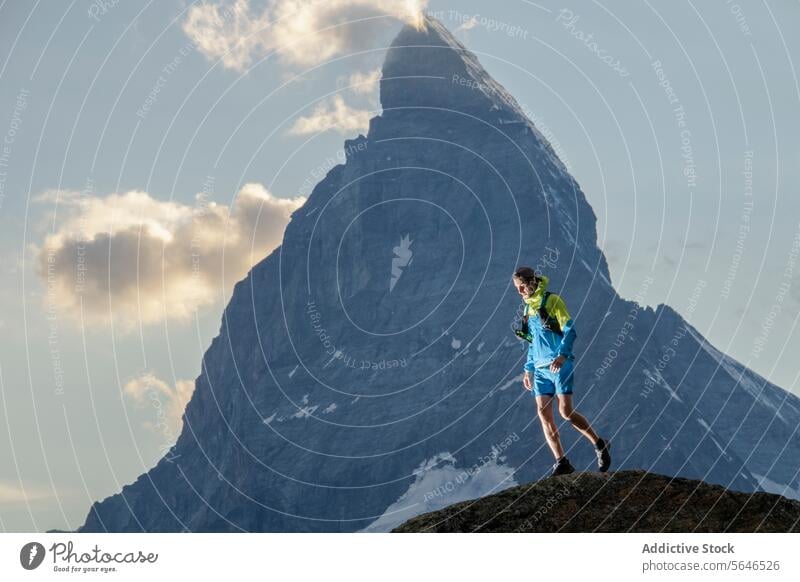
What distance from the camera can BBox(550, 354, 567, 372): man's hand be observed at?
2394 cm

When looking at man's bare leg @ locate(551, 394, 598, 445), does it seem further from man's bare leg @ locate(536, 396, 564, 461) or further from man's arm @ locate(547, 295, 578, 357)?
man's arm @ locate(547, 295, 578, 357)

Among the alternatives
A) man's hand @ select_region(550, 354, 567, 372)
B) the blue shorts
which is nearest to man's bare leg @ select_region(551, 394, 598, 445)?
the blue shorts

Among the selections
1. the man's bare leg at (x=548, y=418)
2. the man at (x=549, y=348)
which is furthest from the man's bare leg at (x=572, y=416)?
the man's bare leg at (x=548, y=418)

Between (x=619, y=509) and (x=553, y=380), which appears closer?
(x=619, y=509)

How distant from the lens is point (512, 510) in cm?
2359

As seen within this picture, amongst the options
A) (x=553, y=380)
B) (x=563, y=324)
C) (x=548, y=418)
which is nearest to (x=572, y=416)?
(x=548, y=418)

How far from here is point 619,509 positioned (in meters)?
23.4

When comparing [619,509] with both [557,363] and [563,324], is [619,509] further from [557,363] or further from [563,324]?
[563,324]

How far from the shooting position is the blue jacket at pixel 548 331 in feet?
79.2

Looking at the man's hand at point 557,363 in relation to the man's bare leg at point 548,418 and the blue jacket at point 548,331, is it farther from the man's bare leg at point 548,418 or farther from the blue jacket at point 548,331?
the man's bare leg at point 548,418

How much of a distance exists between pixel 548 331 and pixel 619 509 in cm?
432
